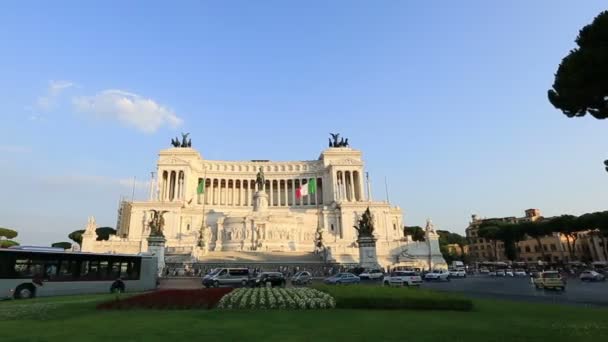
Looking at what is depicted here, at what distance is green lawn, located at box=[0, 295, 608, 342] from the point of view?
8.12 meters

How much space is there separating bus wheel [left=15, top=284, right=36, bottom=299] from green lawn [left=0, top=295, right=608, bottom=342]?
806 cm

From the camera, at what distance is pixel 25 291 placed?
19.5 metres

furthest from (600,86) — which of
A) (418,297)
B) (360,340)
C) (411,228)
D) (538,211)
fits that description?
(538,211)

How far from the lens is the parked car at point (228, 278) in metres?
25.4

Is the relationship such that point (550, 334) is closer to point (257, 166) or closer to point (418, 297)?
point (418, 297)

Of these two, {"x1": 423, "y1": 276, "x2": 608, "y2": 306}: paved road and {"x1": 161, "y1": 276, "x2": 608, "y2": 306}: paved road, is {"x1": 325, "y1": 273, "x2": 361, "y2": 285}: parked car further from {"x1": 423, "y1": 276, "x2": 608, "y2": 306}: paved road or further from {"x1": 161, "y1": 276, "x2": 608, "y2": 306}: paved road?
{"x1": 423, "y1": 276, "x2": 608, "y2": 306}: paved road

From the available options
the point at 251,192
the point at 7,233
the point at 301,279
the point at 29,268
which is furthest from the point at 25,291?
the point at 251,192

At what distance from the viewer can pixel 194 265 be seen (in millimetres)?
40281

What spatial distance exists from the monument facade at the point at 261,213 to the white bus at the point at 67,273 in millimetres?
12070

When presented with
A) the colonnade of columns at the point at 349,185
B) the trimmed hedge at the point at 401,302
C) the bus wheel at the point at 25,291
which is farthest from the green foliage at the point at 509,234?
the bus wheel at the point at 25,291

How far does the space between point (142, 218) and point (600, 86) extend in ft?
234

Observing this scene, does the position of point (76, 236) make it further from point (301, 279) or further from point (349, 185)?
point (301, 279)

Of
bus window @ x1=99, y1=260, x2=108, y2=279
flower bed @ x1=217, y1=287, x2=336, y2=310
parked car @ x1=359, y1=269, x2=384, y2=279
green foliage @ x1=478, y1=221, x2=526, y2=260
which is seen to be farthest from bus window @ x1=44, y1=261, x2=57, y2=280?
green foliage @ x1=478, y1=221, x2=526, y2=260

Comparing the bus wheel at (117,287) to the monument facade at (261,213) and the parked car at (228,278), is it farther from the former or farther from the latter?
the monument facade at (261,213)
